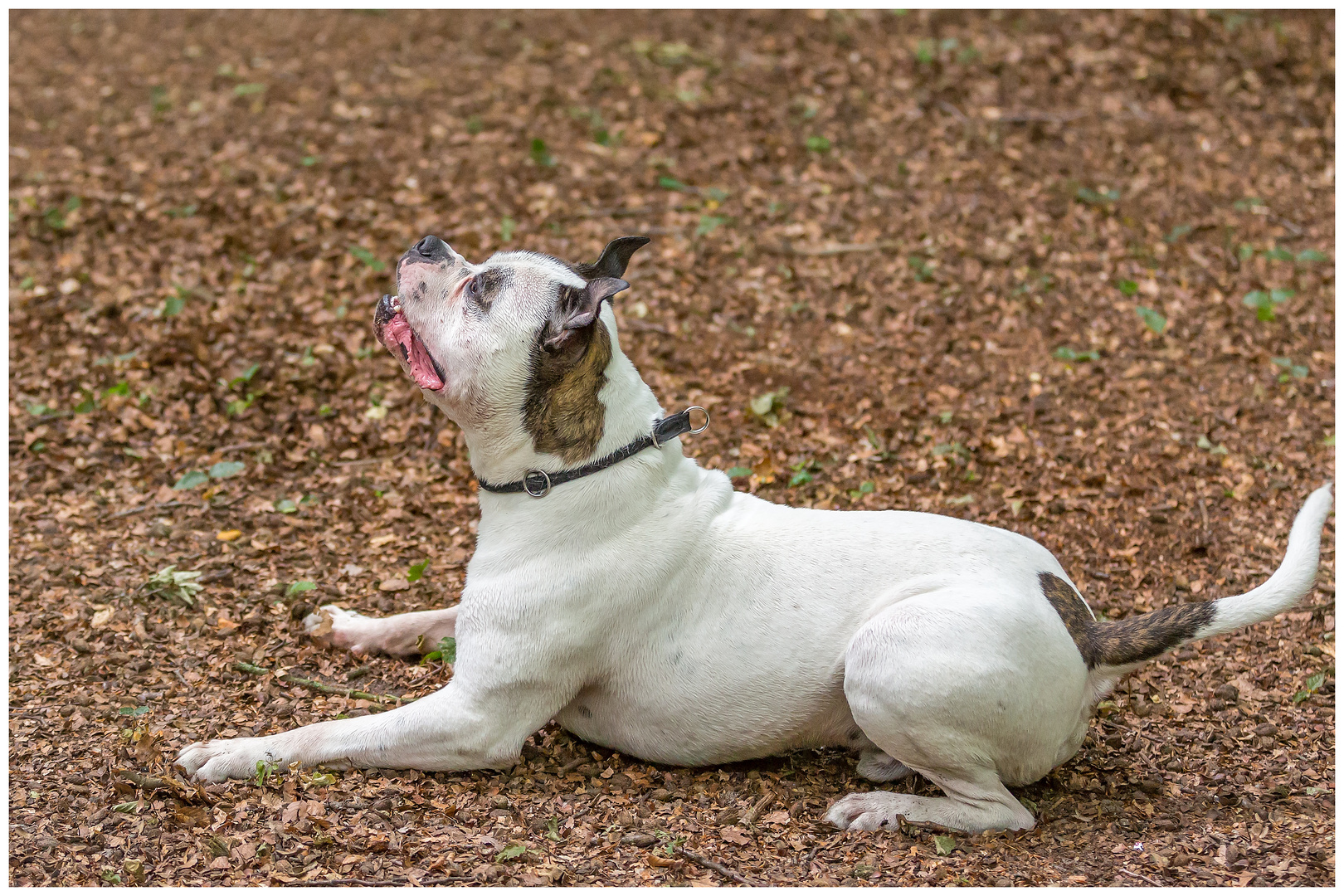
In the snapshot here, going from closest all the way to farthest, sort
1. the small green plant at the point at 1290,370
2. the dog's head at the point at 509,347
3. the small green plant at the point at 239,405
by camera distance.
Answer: the dog's head at the point at 509,347, the small green plant at the point at 239,405, the small green plant at the point at 1290,370

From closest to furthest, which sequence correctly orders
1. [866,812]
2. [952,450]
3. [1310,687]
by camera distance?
[866,812] < [1310,687] < [952,450]

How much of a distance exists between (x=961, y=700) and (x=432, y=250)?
2.56 metres

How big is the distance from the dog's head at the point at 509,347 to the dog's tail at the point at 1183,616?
1.88 m

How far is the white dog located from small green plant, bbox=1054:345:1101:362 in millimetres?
3509

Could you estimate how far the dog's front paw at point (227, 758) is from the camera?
4582 millimetres

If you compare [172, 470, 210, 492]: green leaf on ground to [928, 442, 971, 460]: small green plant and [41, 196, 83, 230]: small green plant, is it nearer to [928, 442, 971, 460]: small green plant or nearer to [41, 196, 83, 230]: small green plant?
[41, 196, 83, 230]: small green plant

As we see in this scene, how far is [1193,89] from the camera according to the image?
11039 millimetres

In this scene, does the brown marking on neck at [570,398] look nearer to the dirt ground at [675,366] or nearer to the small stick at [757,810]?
the dirt ground at [675,366]

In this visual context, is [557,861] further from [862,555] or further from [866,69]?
[866,69]

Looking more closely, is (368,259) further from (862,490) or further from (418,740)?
(418,740)

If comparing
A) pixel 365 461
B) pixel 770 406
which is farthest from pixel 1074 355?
pixel 365 461

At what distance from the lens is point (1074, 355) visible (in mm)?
8203

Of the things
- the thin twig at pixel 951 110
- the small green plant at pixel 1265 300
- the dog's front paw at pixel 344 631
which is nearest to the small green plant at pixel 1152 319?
the small green plant at pixel 1265 300

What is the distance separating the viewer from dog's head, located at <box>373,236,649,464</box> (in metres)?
4.45
